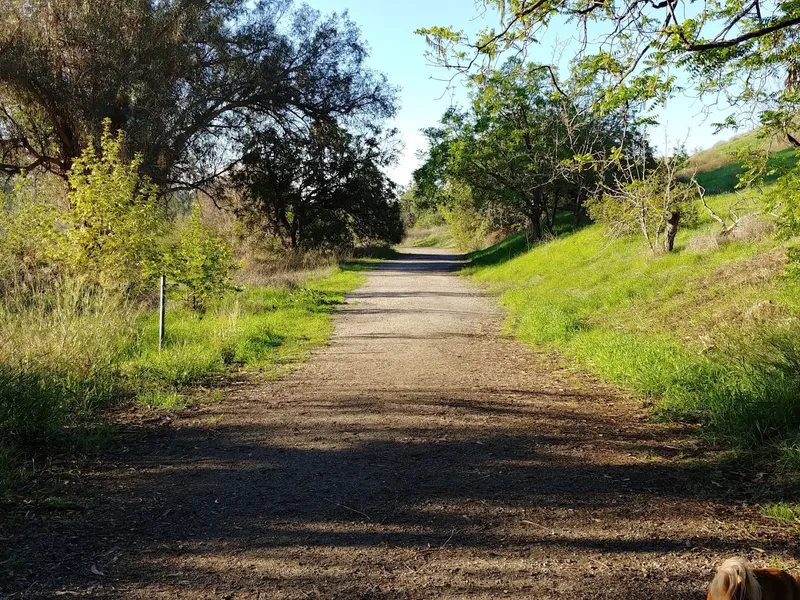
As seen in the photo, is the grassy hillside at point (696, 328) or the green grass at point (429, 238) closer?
the grassy hillside at point (696, 328)

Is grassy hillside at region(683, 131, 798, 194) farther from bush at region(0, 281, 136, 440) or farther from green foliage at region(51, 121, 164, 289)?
Result: green foliage at region(51, 121, 164, 289)

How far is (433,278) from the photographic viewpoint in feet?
79.0

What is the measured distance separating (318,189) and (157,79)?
1456 centimetres

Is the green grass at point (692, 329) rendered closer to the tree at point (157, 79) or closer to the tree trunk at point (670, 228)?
the tree trunk at point (670, 228)

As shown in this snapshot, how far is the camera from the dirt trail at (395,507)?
10.2 ft

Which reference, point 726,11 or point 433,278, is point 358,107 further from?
point 726,11

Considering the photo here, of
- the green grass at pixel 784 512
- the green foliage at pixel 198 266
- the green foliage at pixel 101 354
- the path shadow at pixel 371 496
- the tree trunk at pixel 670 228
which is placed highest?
the tree trunk at pixel 670 228

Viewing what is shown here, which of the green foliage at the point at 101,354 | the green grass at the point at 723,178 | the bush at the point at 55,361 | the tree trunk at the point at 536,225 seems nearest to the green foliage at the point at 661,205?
the green grass at the point at 723,178

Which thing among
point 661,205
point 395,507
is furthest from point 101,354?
point 661,205

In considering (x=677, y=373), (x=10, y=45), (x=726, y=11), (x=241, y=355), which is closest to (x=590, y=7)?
(x=726, y=11)

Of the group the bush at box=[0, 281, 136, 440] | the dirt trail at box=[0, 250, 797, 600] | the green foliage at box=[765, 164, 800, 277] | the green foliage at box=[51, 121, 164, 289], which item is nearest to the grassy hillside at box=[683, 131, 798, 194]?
the green foliage at box=[765, 164, 800, 277]

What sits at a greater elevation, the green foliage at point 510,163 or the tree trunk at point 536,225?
the green foliage at point 510,163

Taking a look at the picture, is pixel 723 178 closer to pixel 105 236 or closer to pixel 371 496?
pixel 105 236

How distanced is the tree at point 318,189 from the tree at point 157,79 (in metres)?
1.68
